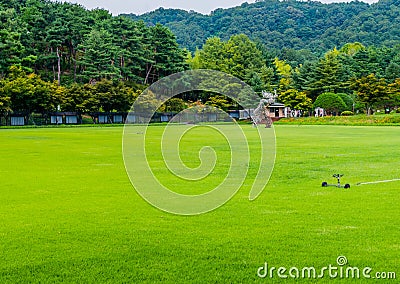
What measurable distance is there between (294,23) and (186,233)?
16115 centimetres

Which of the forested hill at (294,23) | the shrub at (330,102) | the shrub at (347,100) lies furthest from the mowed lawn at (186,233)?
the forested hill at (294,23)

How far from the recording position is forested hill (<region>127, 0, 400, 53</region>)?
140m

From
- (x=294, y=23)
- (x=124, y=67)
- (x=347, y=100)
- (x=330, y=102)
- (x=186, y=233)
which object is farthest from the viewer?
(x=294, y=23)

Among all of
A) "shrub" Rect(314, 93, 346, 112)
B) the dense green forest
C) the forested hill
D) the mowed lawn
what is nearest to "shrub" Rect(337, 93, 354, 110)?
the dense green forest

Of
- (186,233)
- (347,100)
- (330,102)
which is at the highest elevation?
(347,100)

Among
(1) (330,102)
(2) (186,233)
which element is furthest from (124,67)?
(2) (186,233)

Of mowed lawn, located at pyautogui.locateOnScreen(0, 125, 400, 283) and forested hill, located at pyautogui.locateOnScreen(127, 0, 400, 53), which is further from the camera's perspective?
forested hill, located at pyautogui.locateOnScreen(127, 0, 400, 53)

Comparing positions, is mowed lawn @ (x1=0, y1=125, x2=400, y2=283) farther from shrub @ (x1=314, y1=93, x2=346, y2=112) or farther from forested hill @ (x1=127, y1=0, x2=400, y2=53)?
forested hill @ (x1=127, y1=0, x2=400, y2=53)

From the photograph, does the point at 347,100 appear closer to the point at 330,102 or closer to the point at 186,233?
the point at 330,102

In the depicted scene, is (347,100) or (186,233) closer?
(186,233)

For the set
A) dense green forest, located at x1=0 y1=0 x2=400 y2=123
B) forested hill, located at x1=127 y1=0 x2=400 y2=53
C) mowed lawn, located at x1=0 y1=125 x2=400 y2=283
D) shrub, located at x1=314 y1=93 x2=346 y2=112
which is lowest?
mowed lawn, located at x1=0 y1=125 x2=400 y2=283

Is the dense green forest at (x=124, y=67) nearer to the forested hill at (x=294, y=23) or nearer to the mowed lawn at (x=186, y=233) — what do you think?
the forested hill at (x=294, y=23)

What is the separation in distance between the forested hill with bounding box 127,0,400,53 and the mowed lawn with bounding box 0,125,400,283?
128001 mm

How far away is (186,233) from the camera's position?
22.9ft
